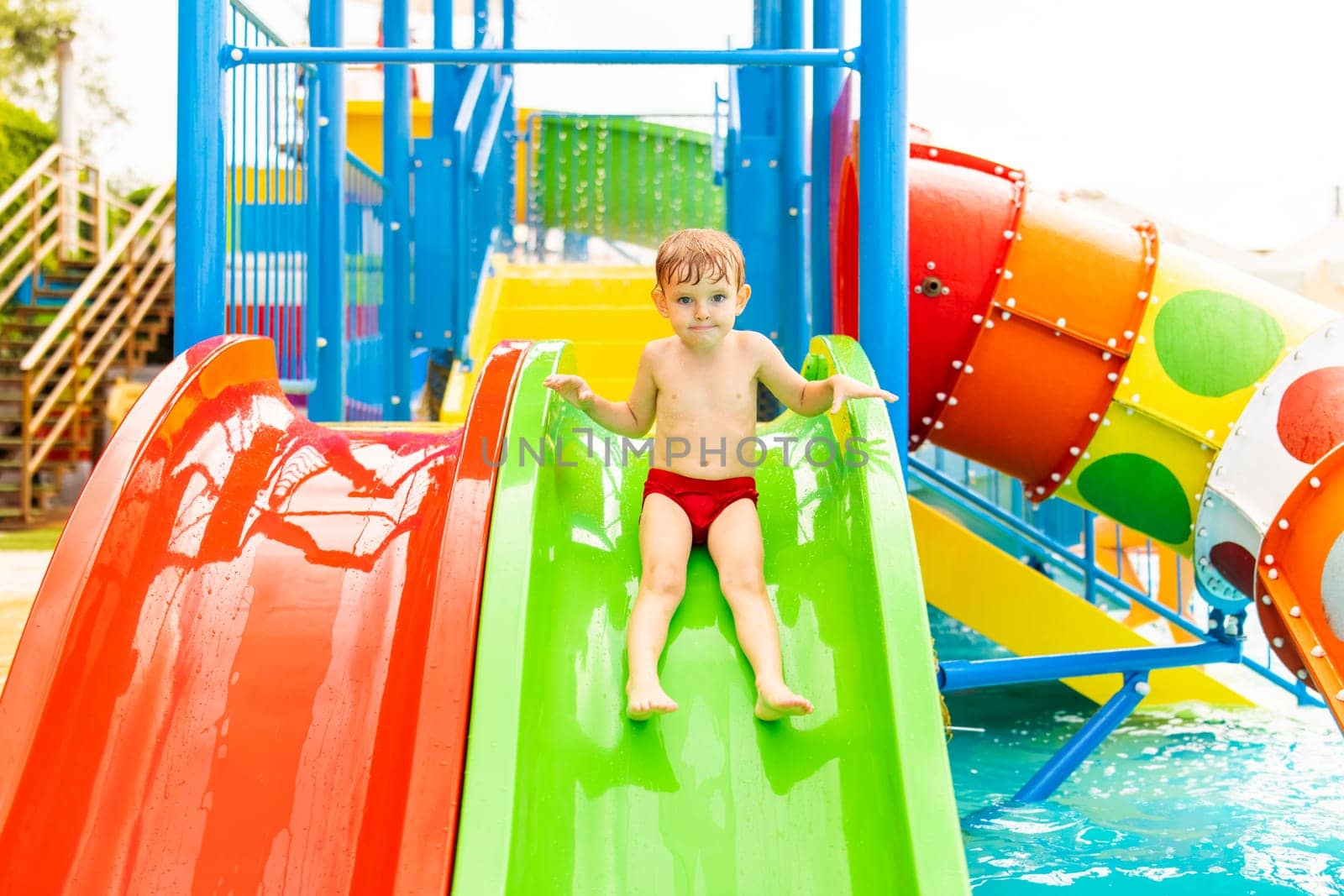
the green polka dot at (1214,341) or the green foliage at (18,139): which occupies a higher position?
the green foliage at (18,139)

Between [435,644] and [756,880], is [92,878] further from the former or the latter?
[756,880]

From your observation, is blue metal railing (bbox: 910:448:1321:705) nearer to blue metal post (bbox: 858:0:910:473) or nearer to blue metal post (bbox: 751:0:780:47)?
blue metal post (bbox: 751:0:780:47)

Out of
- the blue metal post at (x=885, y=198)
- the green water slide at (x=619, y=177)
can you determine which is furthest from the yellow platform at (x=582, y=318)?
the blue metal post at (x=885, y=198)

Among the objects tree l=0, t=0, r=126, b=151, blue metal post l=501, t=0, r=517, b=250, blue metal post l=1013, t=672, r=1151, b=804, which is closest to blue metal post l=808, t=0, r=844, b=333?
blue metal post l=1013, t=672, r=1151, b=804

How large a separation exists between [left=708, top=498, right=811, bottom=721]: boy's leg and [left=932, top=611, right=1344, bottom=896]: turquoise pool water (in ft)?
4.20

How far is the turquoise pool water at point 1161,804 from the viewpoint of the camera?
3438mm

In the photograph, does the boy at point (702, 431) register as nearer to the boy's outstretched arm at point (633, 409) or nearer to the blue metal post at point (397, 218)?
the boy's outstretched arm at point (633, 409)

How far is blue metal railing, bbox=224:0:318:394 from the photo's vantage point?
3.84 metres

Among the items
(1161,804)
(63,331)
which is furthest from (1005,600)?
(63,331)

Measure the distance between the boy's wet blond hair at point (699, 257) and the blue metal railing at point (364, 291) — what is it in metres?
2.68

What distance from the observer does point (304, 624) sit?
236 centimetres

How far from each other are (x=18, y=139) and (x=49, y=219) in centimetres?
481

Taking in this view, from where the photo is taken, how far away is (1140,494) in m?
3.88

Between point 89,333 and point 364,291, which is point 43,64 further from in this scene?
point 364,291
